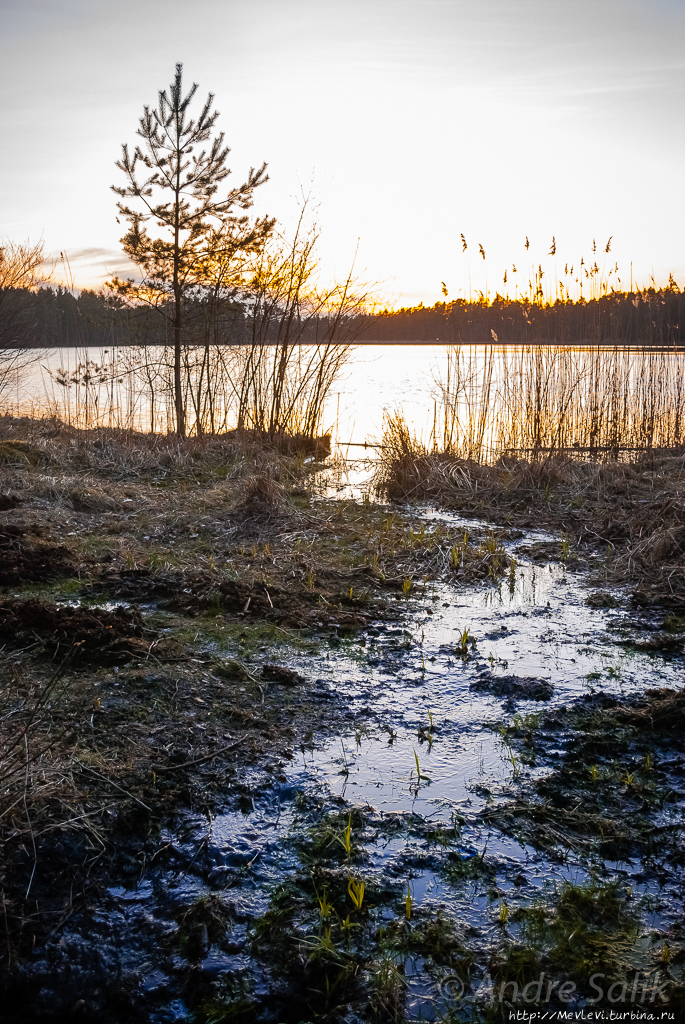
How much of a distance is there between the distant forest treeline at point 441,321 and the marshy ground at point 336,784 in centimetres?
458

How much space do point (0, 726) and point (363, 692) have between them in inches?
56.3

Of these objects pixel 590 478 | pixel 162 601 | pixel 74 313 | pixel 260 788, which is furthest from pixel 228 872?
pixel 74 313

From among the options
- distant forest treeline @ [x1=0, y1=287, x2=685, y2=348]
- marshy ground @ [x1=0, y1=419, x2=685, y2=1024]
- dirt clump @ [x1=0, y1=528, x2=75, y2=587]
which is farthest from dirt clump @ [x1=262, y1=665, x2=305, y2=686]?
distant forest treeline @ [x1=0, y1=287, x2=685, y2=348]

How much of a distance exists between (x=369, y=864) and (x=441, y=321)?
8.40 m

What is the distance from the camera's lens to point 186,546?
16.8ft

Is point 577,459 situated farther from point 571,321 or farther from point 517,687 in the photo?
point 517,687

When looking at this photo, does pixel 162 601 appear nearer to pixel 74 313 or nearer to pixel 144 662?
pixel 144 662

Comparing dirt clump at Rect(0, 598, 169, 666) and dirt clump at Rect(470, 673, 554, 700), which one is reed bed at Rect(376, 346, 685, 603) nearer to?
dirt clump at Rect(470, 673, 554, 700)

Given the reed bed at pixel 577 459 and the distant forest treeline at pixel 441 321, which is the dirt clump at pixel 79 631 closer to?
the reed bed at pixel 577 459

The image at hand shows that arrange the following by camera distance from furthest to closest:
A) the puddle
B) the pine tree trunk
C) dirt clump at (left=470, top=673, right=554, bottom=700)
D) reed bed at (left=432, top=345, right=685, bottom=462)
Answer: the pine tree trunk → reed bed at (left=432, top=345, right=685, bottom=462) → dirt clump at (left=470, top=673, right=554, bottom=700) → the puddle

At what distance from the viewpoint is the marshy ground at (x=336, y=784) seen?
1565 millimetres

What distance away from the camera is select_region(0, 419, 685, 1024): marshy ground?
1.57m

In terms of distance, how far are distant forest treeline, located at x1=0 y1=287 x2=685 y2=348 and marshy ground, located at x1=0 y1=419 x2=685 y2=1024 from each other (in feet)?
15.0

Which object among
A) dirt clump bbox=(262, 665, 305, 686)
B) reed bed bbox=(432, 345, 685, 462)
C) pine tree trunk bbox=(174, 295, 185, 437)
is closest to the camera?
dirt clump bbox=(262, 665, 305, 686)
